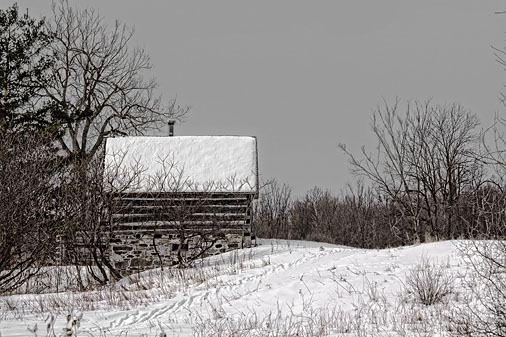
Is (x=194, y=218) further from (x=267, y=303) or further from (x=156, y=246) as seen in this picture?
(x=267, y=303)

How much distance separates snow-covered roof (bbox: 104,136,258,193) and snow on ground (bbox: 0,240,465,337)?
5789mm

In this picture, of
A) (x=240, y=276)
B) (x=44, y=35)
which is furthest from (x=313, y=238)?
(x=240, y=276)

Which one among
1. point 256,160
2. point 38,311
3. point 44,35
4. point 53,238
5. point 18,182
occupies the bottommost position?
point 38,311

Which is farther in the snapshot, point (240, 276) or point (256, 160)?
point (256, 160)

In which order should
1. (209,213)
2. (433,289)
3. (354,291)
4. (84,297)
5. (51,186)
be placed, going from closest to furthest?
1. (433,289)
2. (354,291)
3. (84,297)
4. (51,186)
5. (209,213)

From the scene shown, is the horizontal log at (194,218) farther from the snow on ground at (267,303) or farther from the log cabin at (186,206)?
the snow on ground at (267,303)

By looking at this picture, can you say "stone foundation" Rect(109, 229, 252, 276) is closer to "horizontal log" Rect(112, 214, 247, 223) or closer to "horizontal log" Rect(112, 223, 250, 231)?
"horizontal log" Rect(112, 223, 250, 231)

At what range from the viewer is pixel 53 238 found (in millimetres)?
17297

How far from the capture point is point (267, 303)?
1166 centimetres

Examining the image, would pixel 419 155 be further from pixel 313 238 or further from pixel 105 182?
pixel 105 182

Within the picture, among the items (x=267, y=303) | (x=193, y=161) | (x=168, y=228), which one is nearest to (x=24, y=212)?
Result: (x=168, y=228)

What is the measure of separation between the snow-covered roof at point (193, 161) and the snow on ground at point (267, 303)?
19.0 ft

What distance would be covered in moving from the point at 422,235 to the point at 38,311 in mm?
21028

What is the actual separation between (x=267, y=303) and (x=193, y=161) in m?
12.2
